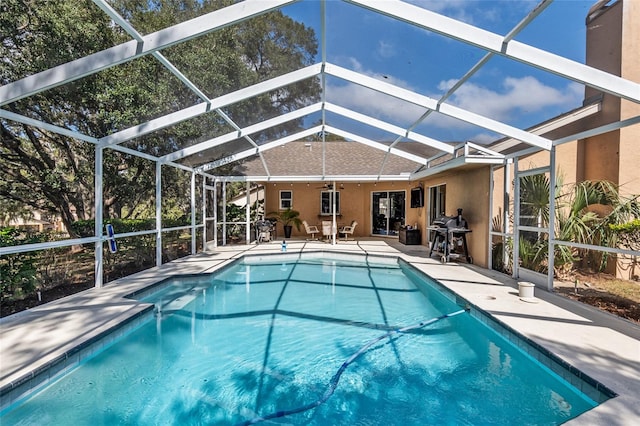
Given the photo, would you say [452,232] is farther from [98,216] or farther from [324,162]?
[98,216]

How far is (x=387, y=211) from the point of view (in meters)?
16.2

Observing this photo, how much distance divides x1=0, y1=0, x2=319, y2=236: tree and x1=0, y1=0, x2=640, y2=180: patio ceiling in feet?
0.79

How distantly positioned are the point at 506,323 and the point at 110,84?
791cm

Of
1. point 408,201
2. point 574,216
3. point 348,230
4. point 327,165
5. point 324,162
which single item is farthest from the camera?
point 348,230

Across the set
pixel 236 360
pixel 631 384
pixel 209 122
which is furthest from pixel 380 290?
pixel 209 122

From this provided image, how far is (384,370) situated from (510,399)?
4.24 feet

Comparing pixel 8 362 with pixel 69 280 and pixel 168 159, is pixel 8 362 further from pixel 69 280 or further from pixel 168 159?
pixel 168 159

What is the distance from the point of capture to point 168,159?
862 cm

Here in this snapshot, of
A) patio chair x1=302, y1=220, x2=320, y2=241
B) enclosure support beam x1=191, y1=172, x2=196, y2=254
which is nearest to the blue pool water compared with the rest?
→ enclosure support beam x1=191, y1=172, x2=196, y2=254

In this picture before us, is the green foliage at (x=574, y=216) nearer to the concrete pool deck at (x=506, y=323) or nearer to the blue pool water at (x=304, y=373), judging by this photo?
the concrete pool deck at (x=506, y=323)

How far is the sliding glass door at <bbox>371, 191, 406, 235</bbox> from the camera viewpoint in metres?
15.7

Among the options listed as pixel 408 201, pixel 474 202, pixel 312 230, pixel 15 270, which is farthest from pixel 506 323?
pixel 312 230

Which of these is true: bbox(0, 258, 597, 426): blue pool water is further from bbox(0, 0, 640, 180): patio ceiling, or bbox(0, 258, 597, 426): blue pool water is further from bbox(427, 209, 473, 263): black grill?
bbox(0, 0, 640, 180): patio ceiling

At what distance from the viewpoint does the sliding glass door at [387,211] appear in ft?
51.5
